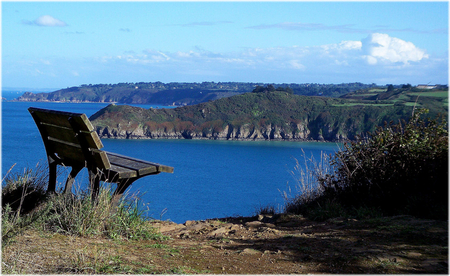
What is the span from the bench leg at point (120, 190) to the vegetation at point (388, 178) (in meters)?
2.30

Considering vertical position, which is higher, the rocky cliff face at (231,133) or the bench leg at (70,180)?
the bench leg at (70,180)

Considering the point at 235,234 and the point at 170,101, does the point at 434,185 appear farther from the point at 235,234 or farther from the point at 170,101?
the point at 170,101

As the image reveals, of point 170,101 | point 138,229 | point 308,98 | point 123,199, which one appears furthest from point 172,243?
point 170,101

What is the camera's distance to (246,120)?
83.5m

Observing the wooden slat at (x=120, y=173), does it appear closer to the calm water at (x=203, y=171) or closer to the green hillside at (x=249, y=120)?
the calm water at (x=203, y=171)

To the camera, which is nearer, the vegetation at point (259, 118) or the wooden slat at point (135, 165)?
the wooden slat at point (135, 165)

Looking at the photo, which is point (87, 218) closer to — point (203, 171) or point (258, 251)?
point (258, 251)

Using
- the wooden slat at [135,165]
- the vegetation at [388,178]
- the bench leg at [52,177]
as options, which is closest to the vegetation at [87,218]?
the wooden slat at [135,165]

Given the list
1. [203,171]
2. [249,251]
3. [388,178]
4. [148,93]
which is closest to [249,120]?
[203,171]

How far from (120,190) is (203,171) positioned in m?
41.5

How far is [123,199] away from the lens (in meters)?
4.41

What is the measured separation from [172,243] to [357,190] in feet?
9.26

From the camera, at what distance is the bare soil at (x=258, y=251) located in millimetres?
3236

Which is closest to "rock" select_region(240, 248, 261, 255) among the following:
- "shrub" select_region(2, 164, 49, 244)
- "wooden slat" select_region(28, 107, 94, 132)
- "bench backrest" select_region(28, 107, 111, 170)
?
"bench backrest" select_region(28, 107, 111, 170)
